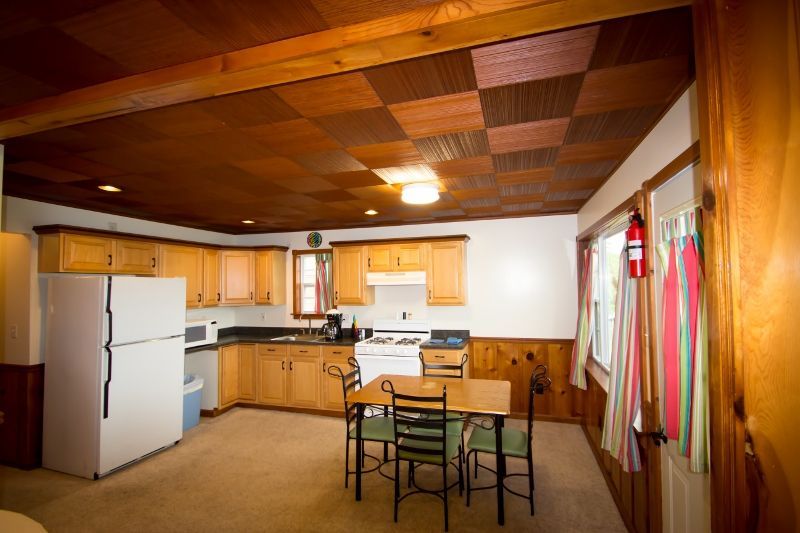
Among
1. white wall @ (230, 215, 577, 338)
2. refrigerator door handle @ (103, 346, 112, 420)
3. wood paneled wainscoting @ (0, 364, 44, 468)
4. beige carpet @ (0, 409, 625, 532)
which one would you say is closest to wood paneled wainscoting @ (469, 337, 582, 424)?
white wall @ (230, 215, 577, 338)

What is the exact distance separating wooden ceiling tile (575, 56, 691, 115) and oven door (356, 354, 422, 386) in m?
3.16

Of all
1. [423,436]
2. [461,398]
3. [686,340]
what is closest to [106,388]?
[423,436]

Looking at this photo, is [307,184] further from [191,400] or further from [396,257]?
[191,400]

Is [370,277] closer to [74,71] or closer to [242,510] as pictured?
[242,510]

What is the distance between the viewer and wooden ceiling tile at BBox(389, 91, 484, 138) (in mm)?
1739

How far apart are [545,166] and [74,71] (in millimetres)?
2701

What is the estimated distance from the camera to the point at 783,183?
0.70m

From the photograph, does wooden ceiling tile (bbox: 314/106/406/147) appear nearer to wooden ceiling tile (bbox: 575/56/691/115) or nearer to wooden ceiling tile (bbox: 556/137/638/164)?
wooden ceiling tile (bbox: 575/56/691/115)

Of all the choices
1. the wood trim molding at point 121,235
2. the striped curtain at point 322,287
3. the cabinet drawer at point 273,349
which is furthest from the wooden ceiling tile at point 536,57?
the cabinet drawer at point 273,349

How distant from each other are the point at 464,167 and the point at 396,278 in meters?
2.28

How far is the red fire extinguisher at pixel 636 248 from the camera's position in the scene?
6.68 ft

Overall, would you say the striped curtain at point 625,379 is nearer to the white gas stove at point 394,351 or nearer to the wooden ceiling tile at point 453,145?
the wooden ceiling tile at point 453,145

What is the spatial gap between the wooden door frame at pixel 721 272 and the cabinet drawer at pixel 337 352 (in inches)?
161

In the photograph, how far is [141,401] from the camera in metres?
3.47
